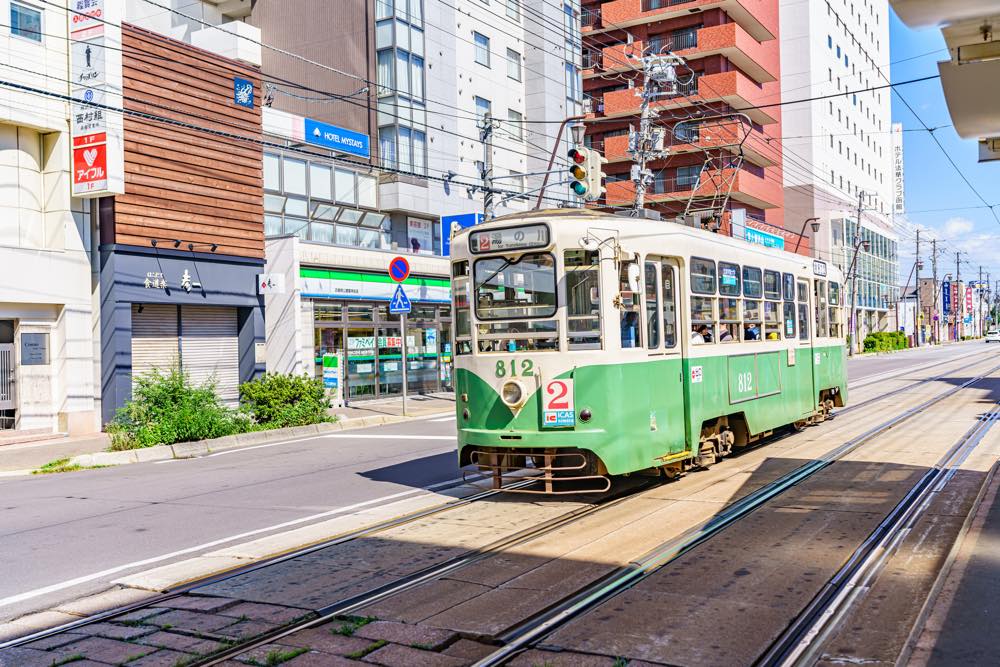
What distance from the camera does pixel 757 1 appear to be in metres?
55.6

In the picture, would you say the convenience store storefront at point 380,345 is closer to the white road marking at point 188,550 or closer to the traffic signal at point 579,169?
the traffic signal at point 579,169

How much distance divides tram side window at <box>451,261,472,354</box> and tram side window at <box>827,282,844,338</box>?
9042 millimetres

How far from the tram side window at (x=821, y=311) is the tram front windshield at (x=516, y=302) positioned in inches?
309

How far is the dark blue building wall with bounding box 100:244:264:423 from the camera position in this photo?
20.6 m

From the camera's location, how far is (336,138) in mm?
29562

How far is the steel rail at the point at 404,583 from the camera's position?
563 centimetres

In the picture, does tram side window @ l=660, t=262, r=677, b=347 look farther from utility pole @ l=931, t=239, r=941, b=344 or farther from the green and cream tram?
utility pole @ l=931, t=239, r=941, b=344

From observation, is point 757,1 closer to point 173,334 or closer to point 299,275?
point 299,275

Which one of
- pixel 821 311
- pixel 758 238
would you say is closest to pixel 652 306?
pixel 821 311

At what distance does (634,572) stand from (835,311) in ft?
37.6

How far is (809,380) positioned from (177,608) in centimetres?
1176

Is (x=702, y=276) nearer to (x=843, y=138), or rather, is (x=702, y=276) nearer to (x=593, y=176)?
(x=593, y=176)

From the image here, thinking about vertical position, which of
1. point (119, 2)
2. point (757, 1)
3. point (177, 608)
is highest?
point (757, 1)

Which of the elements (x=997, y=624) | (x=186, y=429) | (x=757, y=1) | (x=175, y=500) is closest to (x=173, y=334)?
(x=186, y=429)
